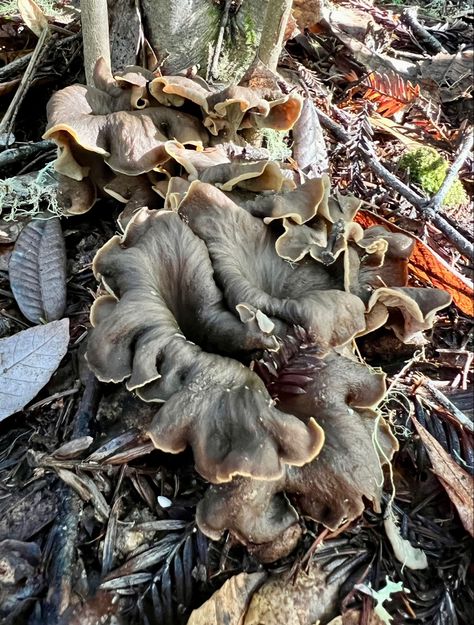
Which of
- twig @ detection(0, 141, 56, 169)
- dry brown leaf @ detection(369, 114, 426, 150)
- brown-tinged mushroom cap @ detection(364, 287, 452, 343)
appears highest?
dry brown leaf @ detection(369, 114, 426, 150)

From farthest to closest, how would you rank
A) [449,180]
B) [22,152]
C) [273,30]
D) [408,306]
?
[22,152]
[273,30]
[449,180]
[408,306]

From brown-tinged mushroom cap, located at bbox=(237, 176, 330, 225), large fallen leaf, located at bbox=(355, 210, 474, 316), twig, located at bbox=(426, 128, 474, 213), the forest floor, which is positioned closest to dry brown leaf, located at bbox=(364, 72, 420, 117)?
the forest floor

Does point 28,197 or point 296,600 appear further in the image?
point 28,197

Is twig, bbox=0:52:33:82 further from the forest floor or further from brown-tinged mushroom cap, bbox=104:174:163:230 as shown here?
brown-tinged mushroom cap, bbox=104:174:163:230

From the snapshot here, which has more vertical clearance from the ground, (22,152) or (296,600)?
(22,152)

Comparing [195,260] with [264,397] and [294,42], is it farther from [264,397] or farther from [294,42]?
[294,42]

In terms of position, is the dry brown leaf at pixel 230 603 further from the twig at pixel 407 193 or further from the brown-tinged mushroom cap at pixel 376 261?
the twig at pixel 407 193

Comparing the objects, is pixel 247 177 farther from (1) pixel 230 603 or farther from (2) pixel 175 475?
(1) pixel 230 603

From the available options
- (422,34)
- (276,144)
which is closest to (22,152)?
(276,144)
